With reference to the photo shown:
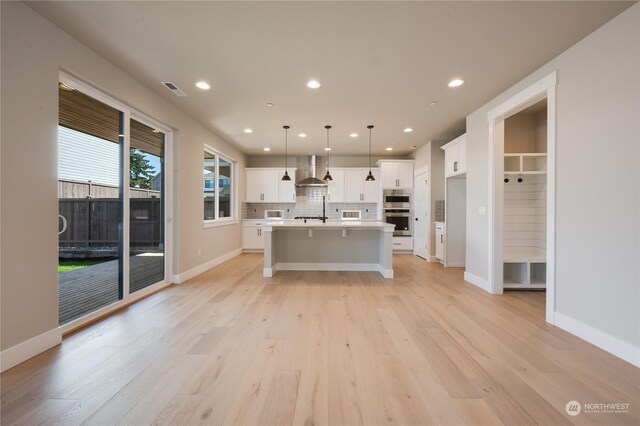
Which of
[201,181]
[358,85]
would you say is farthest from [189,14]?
[201,181]

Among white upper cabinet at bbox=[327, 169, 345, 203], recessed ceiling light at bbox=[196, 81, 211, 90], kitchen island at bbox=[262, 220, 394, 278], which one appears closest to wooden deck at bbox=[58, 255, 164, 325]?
kitchen island at bbox=[262, 220, 394, 278]

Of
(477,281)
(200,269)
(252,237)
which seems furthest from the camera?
(252,237)

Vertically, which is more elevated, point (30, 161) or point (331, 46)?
point (331, 46)

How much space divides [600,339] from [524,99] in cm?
256

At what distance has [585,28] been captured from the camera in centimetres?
231

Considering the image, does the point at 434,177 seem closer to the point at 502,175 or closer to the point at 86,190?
the point at 502,175

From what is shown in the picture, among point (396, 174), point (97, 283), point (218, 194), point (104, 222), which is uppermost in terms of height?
point (396, 174)

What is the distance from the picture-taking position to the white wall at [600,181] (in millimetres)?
2080

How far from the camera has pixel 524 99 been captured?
3145 mm

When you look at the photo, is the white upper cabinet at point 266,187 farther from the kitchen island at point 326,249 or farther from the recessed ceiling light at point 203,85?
the recessed ceiling light at point 203,85

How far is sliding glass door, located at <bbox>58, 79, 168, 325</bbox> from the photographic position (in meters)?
2.62

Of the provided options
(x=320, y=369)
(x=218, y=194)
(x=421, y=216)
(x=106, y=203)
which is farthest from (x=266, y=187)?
(x=320, y=369)

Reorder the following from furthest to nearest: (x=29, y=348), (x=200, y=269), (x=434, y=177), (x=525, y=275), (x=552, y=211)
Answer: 1. (x=434, y=177)
2. (x=200, y=269)
3. (x=525, y=275)
4. (x=552, y=211)
5. (x=29, y=348)

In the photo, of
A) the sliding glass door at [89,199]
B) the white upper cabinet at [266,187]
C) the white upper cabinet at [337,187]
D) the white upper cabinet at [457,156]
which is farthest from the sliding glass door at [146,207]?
the white upper cabinet at [457,156]
